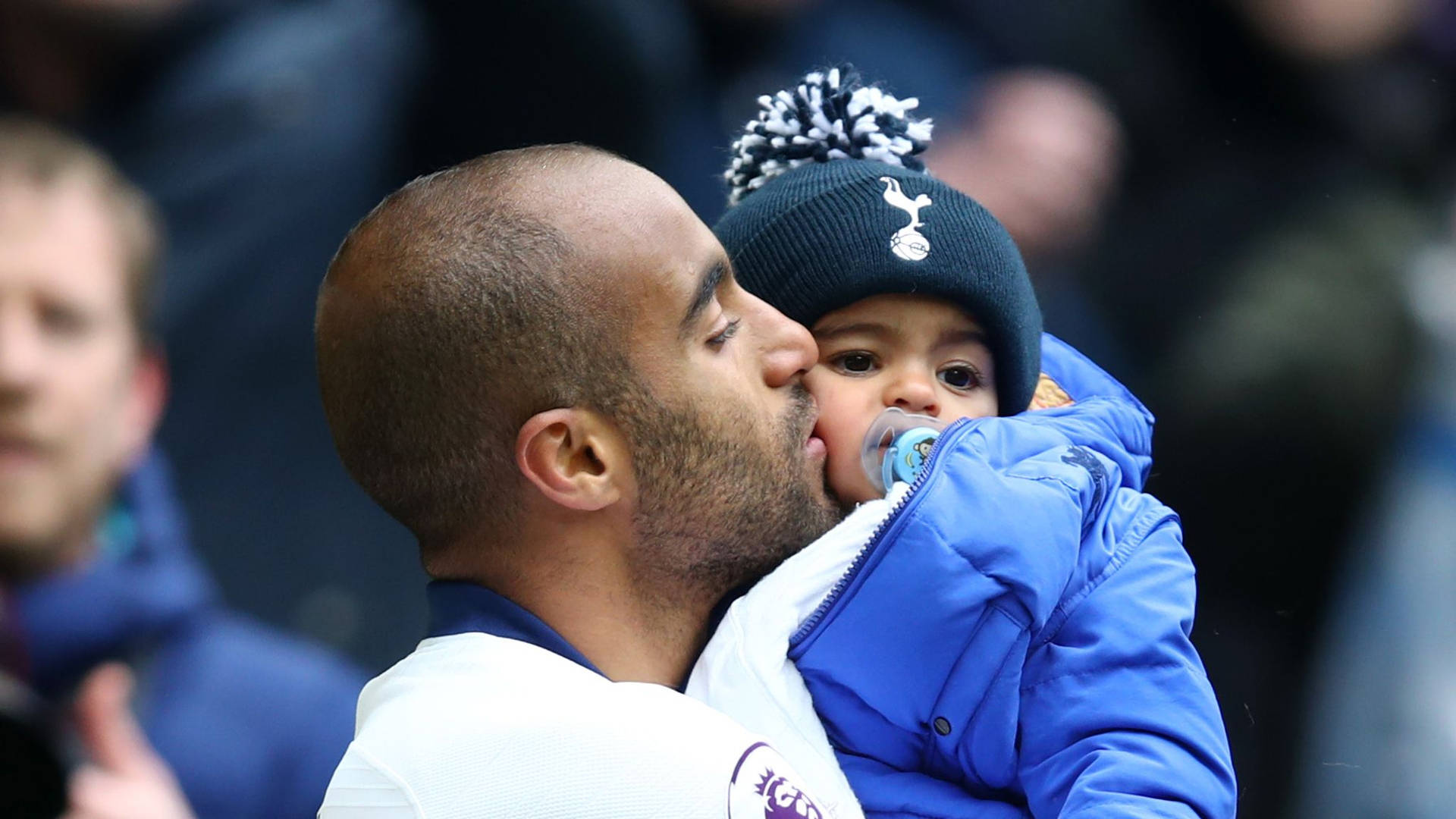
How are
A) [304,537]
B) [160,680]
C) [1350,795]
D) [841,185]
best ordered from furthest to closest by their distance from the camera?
1. [1350,795]
2. [304,537]
3. [160,680]
4. [841,185]

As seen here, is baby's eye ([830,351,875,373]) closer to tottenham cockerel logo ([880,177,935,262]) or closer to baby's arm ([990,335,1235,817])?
tottenham cockerel logo ([880,177,935,262])

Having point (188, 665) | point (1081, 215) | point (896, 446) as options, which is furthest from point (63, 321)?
point (1081, 215)

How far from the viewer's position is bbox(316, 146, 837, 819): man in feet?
6.38

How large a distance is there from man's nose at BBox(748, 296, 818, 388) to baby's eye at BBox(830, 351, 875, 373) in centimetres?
9

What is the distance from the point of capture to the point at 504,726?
176 cm

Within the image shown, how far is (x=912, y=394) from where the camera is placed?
6.97 ft

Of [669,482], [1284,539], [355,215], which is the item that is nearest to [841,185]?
[669,482]

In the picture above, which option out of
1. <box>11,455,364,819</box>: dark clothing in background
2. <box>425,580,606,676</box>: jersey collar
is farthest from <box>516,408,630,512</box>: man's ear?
<box>11,455,364,819</box>: dark clothing in background

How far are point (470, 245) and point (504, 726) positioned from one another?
0.56 meters

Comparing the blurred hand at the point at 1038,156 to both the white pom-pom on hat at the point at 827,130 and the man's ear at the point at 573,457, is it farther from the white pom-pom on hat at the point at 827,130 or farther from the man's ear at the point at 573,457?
the man's ear at the point at 573,457

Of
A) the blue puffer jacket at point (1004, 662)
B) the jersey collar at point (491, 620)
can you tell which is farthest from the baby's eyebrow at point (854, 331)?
the jersey collar at point (491, 620)

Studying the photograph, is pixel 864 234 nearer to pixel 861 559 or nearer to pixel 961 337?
pixel 961 337

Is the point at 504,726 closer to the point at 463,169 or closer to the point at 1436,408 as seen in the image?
the point at 463,169

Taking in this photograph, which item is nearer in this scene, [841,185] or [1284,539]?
[841,185]
